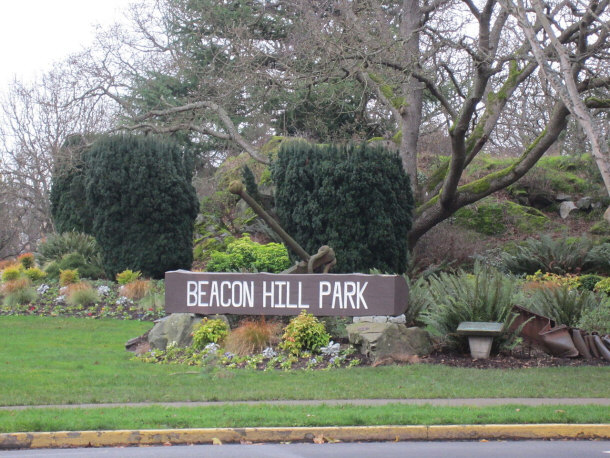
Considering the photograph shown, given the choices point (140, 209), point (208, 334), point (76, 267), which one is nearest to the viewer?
point (208, 334)

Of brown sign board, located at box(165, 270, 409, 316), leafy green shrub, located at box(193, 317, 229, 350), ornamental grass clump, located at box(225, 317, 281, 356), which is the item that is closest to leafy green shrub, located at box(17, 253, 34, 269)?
brown sign board, located at box(165, 270, 409, 316)

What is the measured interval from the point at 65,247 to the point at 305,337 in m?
12.6

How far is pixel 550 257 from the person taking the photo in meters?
19.7

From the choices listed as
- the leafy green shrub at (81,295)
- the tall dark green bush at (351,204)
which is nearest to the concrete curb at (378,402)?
the tall dark green bush at (351,204)

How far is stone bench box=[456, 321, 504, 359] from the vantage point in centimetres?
1126

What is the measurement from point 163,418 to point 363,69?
12137 millimetres

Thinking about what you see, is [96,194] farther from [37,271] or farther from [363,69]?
[363,69]

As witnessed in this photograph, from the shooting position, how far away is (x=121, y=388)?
972cm

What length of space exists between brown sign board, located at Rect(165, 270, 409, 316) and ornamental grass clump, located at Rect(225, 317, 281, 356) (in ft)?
1.00


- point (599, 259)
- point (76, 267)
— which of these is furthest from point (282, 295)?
point (599, 259)

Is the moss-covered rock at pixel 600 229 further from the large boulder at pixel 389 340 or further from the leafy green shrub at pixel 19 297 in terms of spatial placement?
the leafy green shrub at pixel 19 297

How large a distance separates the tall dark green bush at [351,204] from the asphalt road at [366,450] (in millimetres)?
10510

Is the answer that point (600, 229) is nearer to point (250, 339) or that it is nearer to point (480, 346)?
point (480, 346)

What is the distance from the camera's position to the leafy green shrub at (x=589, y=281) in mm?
17562
